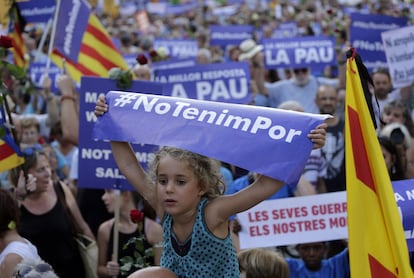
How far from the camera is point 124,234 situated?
5.97m

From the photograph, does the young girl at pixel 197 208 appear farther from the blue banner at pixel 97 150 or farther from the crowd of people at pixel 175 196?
the blue banner at pixel 97 150

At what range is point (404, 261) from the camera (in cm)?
354

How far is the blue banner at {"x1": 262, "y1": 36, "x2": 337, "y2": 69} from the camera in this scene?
12000 mm

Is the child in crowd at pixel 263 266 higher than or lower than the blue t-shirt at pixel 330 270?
higher

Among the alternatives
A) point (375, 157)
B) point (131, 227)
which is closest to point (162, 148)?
point (375, 157)

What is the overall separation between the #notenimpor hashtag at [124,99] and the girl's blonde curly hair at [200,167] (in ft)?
0.87

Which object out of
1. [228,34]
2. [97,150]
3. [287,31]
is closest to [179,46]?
[228,34]

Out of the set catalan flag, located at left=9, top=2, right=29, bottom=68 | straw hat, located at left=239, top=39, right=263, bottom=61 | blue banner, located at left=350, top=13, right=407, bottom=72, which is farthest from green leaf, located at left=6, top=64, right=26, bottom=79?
straw hat, located at left=239, top=39, right=263, bottom=61

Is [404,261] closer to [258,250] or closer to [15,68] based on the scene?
[258,250]

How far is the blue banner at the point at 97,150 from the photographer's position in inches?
234

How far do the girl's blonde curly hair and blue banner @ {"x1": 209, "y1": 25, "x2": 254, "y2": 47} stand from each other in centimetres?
1272

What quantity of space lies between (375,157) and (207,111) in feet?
2.20

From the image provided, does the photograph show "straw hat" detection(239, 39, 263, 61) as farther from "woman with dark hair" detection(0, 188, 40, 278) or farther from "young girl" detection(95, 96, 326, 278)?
"young girl" detection(95, 96, 326, 278)

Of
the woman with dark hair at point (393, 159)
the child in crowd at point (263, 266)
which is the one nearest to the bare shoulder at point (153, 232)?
the child in crowd at point (263, 266)
